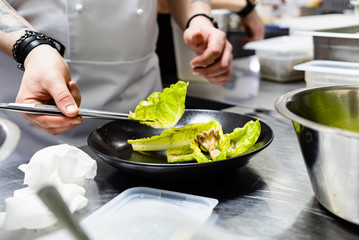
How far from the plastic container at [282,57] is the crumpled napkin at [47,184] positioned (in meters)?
1.26

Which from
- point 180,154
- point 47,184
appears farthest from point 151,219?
point 180,154

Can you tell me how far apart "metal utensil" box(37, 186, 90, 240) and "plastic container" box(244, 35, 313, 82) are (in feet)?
4.84

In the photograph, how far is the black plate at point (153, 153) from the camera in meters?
0.77

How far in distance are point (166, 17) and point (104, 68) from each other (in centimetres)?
127

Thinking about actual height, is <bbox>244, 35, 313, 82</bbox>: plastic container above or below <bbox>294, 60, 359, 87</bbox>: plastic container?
below

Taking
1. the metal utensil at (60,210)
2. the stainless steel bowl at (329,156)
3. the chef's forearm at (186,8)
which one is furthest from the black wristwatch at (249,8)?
the metal utensil at (60,210)

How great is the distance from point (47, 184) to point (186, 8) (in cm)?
120

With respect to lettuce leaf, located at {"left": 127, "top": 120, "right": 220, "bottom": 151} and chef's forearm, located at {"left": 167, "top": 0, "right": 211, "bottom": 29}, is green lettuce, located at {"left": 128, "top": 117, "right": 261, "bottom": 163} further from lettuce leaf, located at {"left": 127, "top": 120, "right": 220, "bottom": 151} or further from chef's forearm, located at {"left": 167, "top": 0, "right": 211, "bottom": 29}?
chef's forearm, located at {"left": 167, "top": 0, "right": 211, "bottom": 29}

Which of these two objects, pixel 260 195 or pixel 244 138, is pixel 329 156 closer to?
pixel 260 195

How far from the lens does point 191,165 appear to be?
75 cm

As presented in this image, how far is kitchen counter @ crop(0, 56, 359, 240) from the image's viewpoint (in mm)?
672

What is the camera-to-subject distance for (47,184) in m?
0.69

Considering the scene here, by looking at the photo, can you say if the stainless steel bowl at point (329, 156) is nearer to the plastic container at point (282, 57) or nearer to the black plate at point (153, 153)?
the black plate at point (153, 153)

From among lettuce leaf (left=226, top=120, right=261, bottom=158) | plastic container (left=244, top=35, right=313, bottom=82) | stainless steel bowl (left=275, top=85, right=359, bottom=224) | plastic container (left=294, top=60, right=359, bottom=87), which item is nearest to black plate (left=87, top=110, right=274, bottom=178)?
lettuce leaf (left=226, top=120, right=261, bottom=158)
